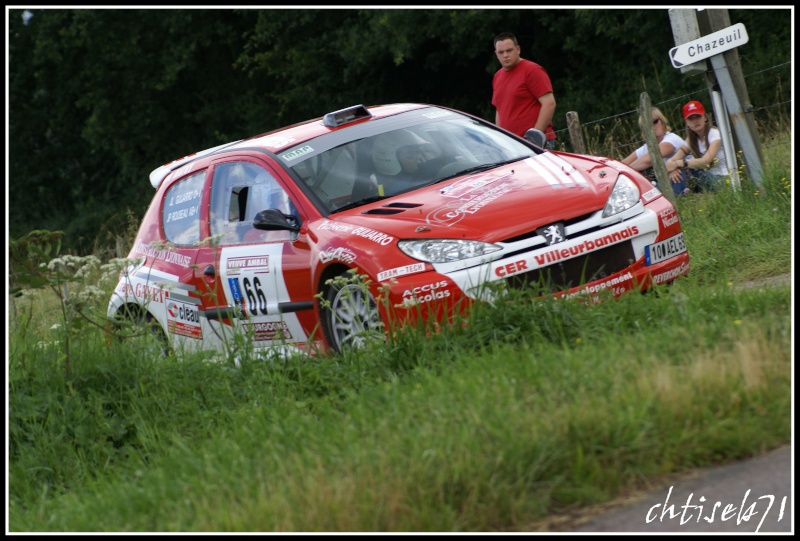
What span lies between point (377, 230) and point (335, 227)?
16.1 inches

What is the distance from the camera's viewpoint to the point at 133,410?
674 centimetres

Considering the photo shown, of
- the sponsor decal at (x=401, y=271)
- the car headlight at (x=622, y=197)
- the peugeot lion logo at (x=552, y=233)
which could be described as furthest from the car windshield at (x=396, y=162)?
the peugeot lion logo at (x=552, y=233)

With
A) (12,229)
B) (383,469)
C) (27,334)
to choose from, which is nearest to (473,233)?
(383,469)

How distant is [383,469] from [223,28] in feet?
101

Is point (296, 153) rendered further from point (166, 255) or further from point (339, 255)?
point (166, 255)

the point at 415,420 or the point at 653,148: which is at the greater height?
the point at 653,148

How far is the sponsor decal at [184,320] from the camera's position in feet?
28.1

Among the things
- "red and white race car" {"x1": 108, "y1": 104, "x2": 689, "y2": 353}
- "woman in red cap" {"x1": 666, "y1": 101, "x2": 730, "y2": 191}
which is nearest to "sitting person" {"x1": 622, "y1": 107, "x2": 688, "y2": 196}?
"woman in red cap" {"x1": 666, "y1": 101, "x2": 730, "y2": 191}

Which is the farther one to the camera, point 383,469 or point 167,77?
point 167,77

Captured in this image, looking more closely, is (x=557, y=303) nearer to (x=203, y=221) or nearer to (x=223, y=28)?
(x=203, y=221)

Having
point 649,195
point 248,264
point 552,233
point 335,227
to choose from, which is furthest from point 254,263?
point 649,195

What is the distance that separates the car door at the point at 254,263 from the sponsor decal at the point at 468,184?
3.27 ft

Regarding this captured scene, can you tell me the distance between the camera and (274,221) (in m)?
7.77

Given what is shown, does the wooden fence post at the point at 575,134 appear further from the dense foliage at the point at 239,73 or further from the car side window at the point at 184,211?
the dense foliage at the point at 239,73
